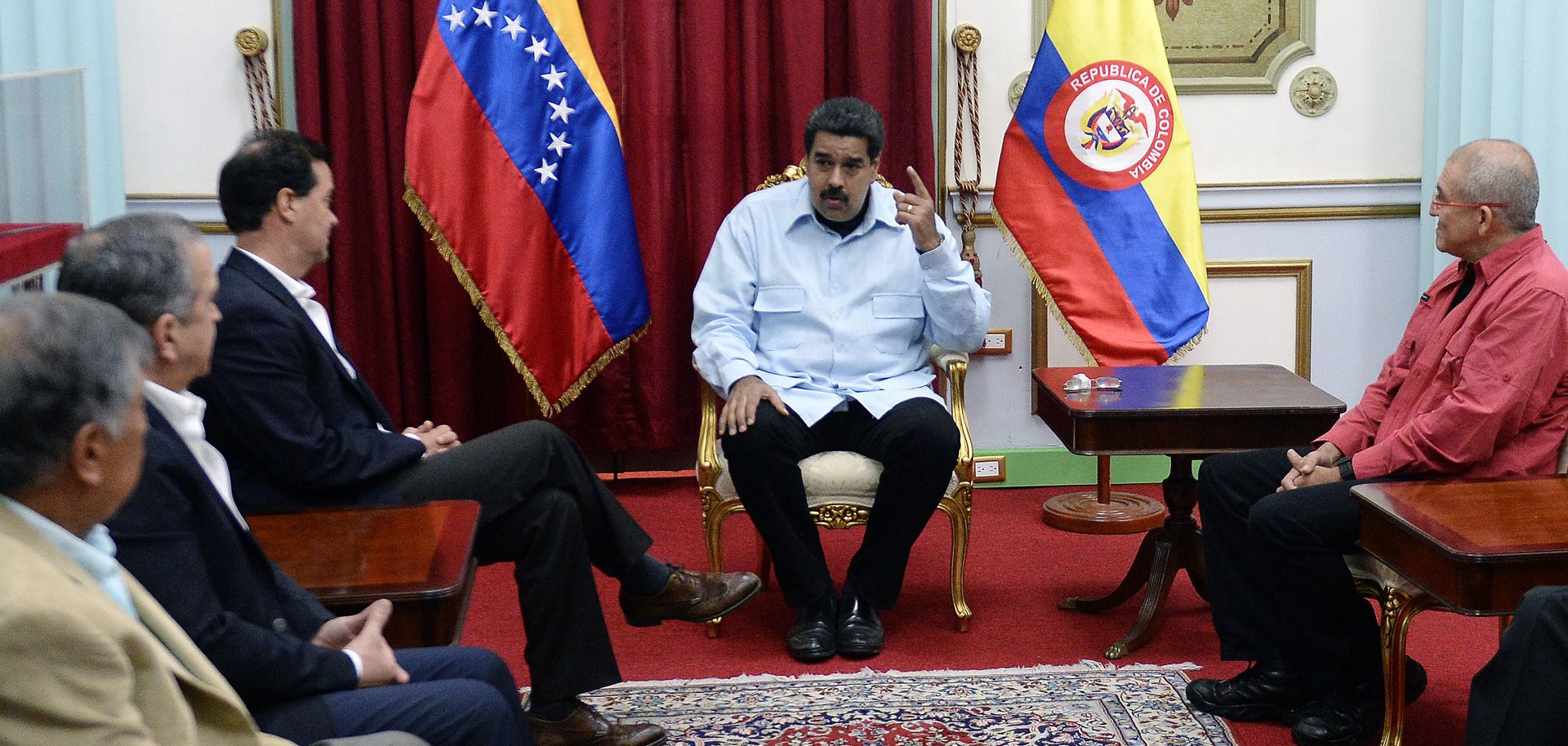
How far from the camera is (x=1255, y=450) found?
3.08 m

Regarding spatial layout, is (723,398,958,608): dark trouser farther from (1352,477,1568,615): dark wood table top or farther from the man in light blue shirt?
(1352,477,1568,615): dark wood table top

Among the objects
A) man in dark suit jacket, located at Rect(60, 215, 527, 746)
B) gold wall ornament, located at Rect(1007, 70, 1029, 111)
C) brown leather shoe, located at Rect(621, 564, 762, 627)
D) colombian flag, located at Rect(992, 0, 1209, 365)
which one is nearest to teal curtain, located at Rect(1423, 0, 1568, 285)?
colombian flag, located at Rect(992, 0, 1209, 365)

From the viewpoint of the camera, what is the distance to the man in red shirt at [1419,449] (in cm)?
261

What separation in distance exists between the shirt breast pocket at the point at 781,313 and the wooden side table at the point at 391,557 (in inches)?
56.8

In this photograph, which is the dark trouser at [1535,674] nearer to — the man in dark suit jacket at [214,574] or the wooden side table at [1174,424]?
the wooden side table at [1174,424]

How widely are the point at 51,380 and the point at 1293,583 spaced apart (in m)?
2.25

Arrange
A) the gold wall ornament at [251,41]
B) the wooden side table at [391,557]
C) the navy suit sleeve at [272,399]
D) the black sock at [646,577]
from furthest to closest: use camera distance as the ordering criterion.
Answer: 1. the gold wall ornament at [251,41]
2. the black sock at [646,577]
3. the navy suit sleeve at [272,399]
4. the wooden side table at [391,557]

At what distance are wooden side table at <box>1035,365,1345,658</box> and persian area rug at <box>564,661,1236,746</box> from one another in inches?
10.5

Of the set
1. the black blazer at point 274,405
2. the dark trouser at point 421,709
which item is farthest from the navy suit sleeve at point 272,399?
the dark trouser at point 421,709

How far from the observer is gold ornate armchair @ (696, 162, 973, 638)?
3.37 metres

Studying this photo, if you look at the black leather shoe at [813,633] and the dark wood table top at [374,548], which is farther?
the black leather shoe at [813,633]

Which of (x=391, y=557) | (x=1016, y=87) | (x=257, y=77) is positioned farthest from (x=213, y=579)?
(x=1016, y=87)

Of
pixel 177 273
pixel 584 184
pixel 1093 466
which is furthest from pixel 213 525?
pixel 1093 466

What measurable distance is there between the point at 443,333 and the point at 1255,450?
2745 millimetres
